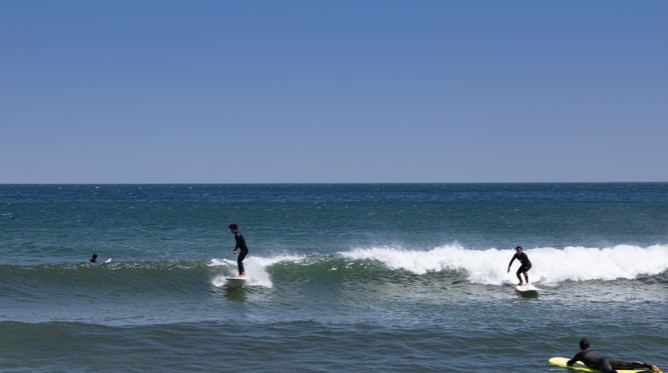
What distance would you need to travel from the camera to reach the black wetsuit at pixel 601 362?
510 inches

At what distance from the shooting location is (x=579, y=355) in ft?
43.8

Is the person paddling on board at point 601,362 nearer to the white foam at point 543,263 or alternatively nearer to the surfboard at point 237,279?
the white foam at point 543,263

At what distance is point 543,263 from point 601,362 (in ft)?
40.3

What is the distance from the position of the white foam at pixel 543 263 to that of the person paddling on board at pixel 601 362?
955 cm

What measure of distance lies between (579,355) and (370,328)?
4839mm

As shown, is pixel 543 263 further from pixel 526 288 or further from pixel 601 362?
pixel 601 362

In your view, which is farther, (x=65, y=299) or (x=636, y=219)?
(x=636, y=219)

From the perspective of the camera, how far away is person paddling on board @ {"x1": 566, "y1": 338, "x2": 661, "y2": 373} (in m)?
13.0

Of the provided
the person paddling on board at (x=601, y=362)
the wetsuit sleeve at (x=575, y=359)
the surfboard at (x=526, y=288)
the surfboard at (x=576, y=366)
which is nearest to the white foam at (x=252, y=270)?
the surfboard at (x=526, y=288)

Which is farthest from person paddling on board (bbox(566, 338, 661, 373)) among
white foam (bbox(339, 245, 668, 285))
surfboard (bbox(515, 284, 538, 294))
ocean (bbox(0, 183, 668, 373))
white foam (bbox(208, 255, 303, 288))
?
white foam (bbox(208, 255, 303, 288))

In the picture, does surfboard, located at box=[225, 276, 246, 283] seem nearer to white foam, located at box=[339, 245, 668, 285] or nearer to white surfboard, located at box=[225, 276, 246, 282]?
white surfboard, located at box=[225, 276, 246, 282]

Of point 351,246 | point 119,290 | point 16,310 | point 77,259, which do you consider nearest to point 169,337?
point 16,310

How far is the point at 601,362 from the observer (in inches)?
517

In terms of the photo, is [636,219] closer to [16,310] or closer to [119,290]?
[119,290]
